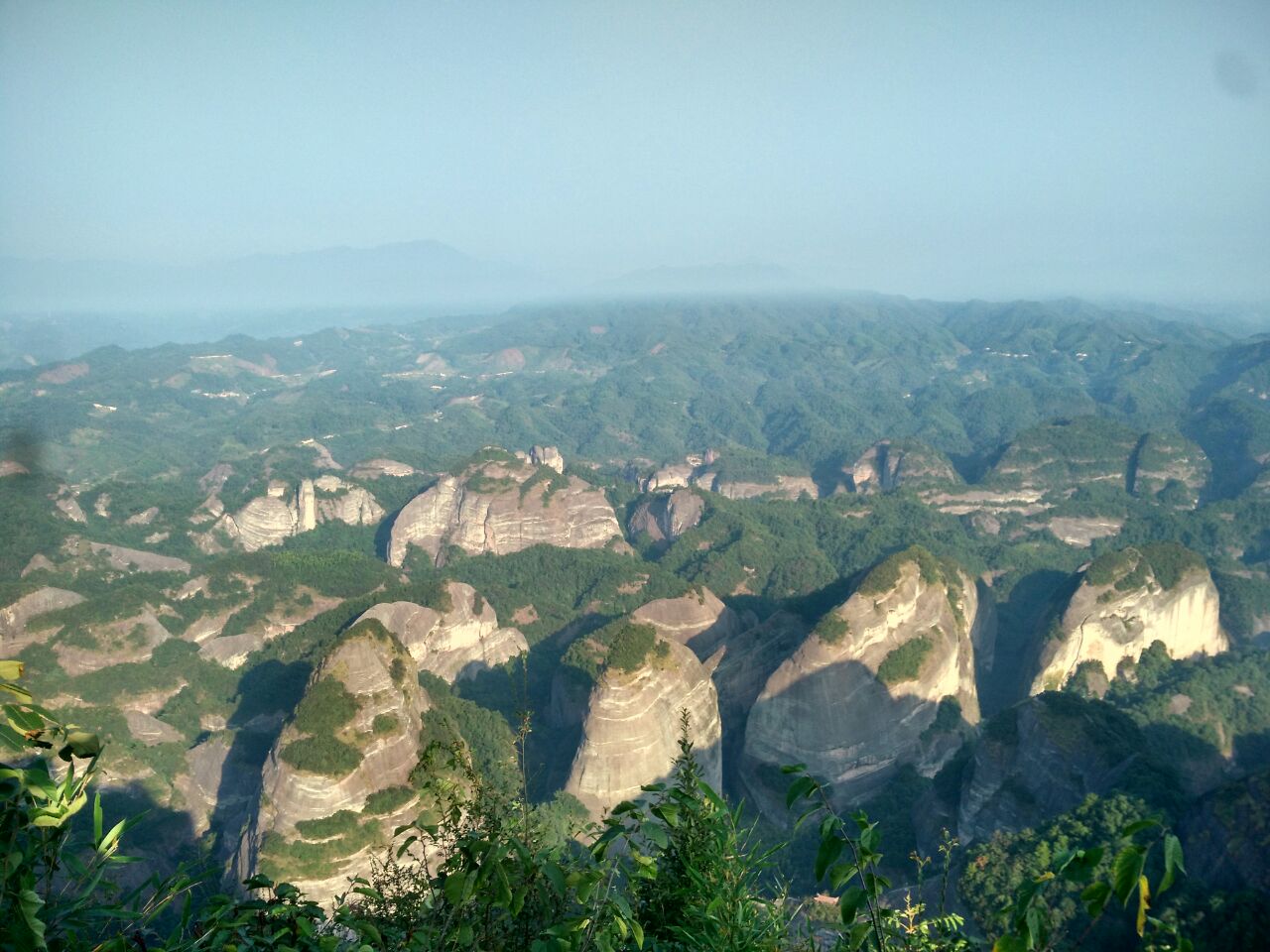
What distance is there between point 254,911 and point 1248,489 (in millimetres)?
96588

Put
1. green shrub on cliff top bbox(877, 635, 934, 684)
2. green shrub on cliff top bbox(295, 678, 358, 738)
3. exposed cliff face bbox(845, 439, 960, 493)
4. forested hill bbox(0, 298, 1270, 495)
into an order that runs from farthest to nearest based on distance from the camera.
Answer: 1. forested hill bbox(0, 298, 1270, 495)
2. exposed cliff face bbox(845, 439, 960, 493)
3. green shrub on cliff top bbox(877, 635, 934, 684)
4. green shrub on cliff top bbox(295, 678, 358, 738)

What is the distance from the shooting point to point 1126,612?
41.7 meters

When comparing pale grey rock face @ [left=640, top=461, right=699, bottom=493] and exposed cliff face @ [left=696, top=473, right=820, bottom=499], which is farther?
exposed cliff face @ [left=696, top=473, right=820, bottom=499]

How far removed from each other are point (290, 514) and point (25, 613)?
94.2ft

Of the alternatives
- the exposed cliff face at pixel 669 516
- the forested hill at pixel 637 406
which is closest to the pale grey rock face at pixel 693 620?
the exposed cliff face at pixel 669 516

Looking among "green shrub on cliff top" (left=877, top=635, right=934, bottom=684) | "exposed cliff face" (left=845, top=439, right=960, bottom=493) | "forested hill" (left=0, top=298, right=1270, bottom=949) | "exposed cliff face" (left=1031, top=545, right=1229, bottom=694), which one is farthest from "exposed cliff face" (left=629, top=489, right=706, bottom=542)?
"exposed cliff face" (left=1031, top=545, right=1229, bottom=694)

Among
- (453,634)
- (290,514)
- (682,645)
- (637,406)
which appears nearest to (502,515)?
(453,634)

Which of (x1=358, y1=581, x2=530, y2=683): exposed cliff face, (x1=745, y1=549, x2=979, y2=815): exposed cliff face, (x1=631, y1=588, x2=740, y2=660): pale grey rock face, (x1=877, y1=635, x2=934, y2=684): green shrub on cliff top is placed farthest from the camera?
(x1=631, y1=588, x2=740, y2=660): pale grey rock face

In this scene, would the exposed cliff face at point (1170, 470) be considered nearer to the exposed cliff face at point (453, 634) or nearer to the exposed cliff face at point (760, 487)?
the exposed cliff face at point (760, 487)

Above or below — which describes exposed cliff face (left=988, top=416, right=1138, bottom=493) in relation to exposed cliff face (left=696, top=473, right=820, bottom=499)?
above

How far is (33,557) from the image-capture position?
50.5 metres

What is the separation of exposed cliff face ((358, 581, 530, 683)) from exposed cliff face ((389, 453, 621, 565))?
50.2 feet

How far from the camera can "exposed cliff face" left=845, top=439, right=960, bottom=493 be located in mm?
84375

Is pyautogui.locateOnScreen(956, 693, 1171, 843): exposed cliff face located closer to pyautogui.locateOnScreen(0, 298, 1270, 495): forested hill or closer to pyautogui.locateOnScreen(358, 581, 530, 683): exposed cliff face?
pyautogui.locateOnScreen(358, 581, 530, 683): exposed cliff face
